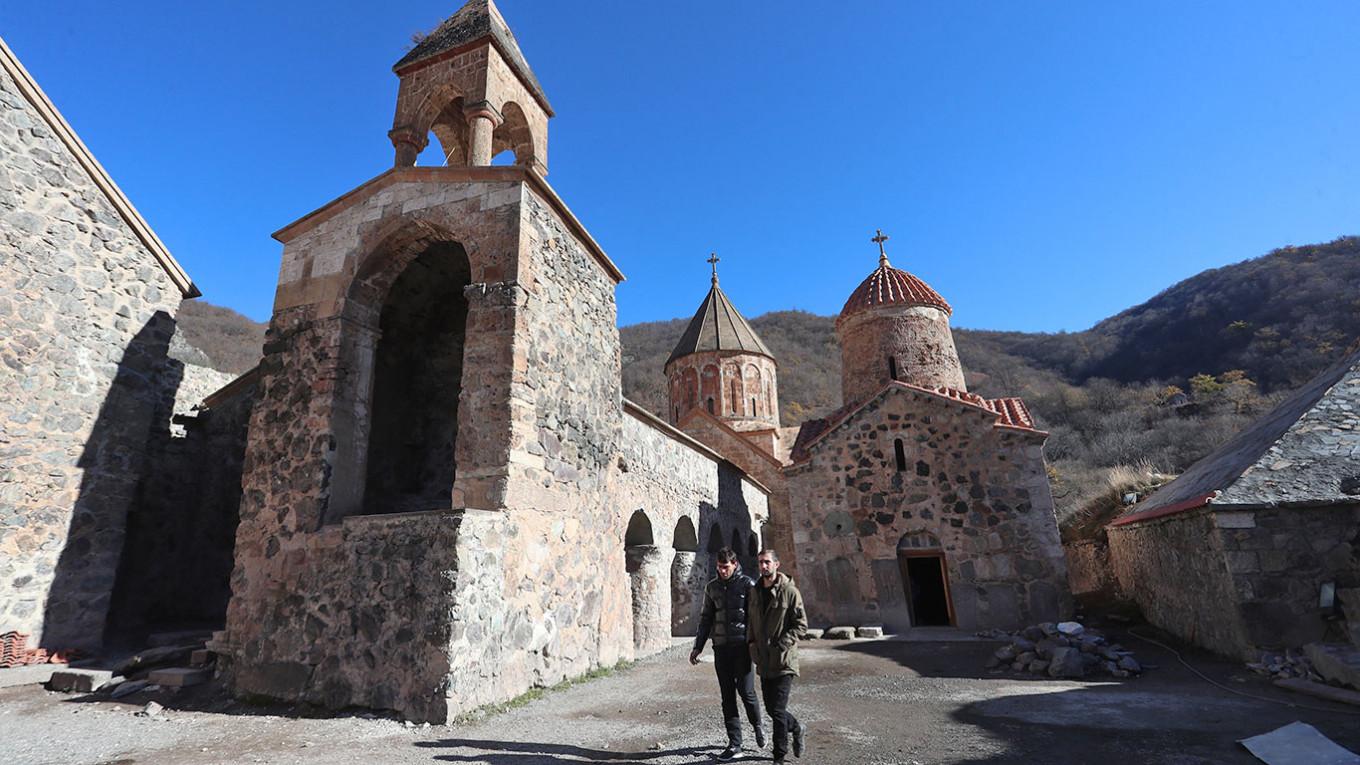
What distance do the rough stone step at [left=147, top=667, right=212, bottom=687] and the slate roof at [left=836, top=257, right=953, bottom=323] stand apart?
14.0 m

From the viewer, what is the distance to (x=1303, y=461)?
22.3ft

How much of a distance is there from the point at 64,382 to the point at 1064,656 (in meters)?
11.1

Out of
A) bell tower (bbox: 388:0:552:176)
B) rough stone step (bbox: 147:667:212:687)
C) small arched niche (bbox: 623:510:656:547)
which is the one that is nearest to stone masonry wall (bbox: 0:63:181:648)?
rough stone step (bbox: 147:667:212:687)

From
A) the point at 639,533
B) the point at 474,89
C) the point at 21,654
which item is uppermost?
the point at 474,89

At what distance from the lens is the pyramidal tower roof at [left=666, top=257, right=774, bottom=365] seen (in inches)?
797

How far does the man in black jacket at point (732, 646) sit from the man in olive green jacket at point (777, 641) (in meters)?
0.08

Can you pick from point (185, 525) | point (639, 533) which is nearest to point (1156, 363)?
point (639, 533)

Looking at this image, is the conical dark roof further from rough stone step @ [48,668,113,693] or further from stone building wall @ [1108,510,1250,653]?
rough stone step @ [48,668,113,693]

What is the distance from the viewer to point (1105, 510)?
15227mm

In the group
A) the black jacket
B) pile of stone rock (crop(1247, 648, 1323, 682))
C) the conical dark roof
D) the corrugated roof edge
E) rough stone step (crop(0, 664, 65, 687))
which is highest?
the conical dark roof

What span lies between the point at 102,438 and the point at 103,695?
9.95ft

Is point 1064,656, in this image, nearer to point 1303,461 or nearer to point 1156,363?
point 1303,461

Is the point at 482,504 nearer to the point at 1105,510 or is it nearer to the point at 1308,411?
the point at 1308,411

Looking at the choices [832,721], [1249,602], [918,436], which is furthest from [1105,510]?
[832,721]
